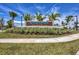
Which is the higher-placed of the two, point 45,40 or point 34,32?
point 34,32

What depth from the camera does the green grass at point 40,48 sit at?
2.78 meters

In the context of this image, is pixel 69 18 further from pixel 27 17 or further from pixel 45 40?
pixel 27 17

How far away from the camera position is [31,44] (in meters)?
2.83

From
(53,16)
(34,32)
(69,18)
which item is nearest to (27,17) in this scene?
(34,32)

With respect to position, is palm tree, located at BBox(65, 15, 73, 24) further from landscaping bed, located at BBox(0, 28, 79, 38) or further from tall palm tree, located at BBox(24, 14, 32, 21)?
tall palm tree, located at BBox(24, 14, 32, 21)

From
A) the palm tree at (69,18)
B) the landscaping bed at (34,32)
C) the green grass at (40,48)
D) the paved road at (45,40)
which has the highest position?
the palm tree at (69,18)

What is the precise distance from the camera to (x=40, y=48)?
2.81 m

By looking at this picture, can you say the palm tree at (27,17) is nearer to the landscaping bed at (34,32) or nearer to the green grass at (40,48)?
the landscaping bed at (34,32)

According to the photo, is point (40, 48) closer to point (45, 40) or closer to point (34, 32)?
point (45, 40)

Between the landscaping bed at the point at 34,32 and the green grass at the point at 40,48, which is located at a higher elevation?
the landscaping bed at the point at 34,32

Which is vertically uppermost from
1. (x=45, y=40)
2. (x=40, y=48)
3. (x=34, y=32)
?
(x=34, y=32)

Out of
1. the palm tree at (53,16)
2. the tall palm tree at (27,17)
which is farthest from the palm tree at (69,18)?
the tall palm tree at (27,17)

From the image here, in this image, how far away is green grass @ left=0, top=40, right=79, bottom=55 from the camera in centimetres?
278

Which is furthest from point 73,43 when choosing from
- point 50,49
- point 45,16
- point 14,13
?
point 14,13
